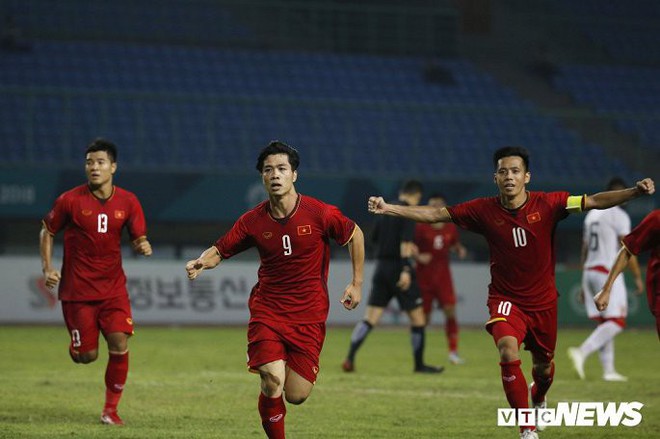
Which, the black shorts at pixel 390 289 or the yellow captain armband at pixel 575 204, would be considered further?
the black shorts at pixel 390 289

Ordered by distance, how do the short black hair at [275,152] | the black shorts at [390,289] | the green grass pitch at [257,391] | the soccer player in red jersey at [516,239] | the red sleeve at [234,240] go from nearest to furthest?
the short black hair at [275,152]
the red sleeve at [234,240]
the soccer player in red jersey at [516,239]
the green grass pitch at [257,391]
the black shorts at [390,289]

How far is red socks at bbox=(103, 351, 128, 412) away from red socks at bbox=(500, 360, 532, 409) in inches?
134

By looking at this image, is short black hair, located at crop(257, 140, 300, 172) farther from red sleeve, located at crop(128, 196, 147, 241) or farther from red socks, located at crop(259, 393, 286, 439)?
red sleeve, located at crop(128, 196, 147, 241)

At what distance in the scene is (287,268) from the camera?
822 centimetres

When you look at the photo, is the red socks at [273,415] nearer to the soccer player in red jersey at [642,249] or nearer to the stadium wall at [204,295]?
the soccer player in red jersey at [642,249]

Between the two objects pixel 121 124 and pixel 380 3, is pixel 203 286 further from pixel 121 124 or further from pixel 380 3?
pixel 380 3

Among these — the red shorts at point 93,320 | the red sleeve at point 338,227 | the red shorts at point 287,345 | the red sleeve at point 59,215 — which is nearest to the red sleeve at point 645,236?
the red sleeve at point 338,227

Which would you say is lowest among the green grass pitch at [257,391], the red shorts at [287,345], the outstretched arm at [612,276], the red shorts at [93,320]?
the green grass pitch at [257,391]

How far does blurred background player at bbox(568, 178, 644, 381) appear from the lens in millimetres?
14484

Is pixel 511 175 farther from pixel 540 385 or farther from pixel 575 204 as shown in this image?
pixel 540 385

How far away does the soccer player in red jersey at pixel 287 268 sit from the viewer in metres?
8.08

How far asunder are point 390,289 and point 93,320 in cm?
573

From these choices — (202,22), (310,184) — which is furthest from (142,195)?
(202,22)

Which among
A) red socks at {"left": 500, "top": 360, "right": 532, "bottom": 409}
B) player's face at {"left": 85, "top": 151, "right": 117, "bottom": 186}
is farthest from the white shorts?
player's face at {"left": 85, "top": 151, "right": 117, "bottom": 186}
